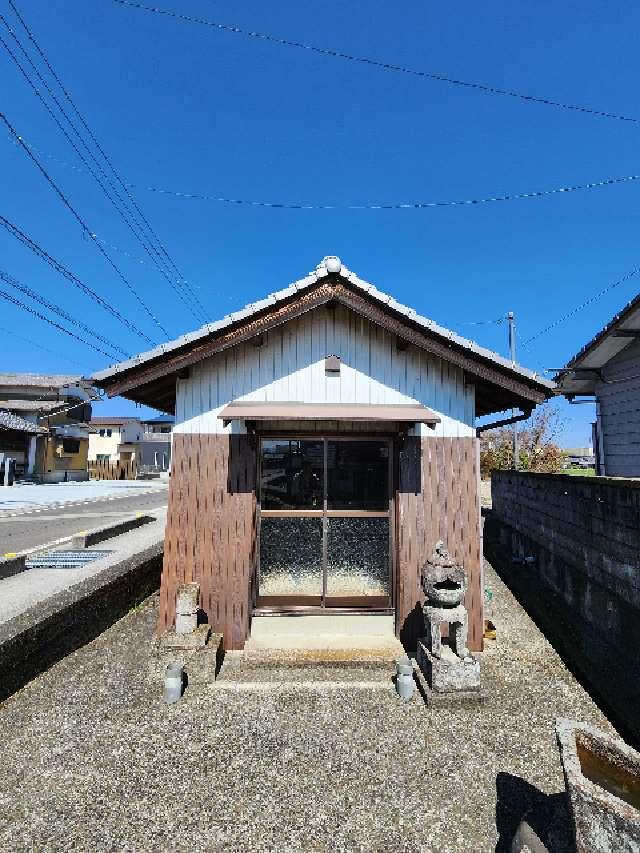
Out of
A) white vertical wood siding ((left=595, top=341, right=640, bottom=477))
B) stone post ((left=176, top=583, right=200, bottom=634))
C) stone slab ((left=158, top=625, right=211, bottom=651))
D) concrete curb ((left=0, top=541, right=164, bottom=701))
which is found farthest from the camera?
white vertical wood siding ((left=595, top=341, right=640, bottom=477))

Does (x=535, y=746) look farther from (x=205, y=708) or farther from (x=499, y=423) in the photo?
(x=499, y=423)

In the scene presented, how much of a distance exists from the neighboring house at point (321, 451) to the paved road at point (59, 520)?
8.64m

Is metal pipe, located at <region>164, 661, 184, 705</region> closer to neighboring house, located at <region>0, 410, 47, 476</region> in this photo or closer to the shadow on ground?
the shadow on ground

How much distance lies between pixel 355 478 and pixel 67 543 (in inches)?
401

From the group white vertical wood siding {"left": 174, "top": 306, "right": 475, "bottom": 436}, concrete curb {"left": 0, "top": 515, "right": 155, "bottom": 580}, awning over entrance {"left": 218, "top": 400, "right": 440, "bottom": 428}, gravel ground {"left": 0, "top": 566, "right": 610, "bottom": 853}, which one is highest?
white vertical wood siding {"left": 174, "top": 306, "right": 475, "bottom": 436}

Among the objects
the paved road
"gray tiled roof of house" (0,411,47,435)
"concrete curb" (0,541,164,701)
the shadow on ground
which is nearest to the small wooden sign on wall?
the shadow on ground

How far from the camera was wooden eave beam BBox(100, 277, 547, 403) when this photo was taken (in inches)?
237

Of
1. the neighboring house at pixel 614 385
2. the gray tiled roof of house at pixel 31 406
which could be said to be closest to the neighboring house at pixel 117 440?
the gray tiled roof of house at pixel 31 406

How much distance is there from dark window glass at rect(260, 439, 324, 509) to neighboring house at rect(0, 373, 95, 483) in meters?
29.7

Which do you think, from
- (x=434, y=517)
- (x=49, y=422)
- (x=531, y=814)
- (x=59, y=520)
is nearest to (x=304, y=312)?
(x=434, y=517)

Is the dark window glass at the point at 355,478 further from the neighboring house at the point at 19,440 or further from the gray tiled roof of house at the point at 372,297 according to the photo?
the neighboring house at the point at 19,440

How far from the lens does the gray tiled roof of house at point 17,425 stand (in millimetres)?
29428


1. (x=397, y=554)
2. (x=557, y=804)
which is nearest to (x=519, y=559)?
(x=397, y=554)

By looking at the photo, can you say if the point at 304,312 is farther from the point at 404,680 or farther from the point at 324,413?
the point at 404,680
